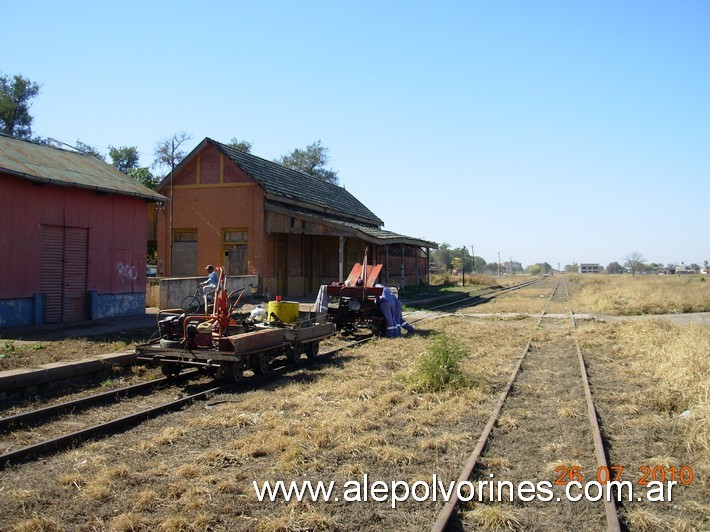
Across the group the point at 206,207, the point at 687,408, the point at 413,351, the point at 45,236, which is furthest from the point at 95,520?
the point at 206,207

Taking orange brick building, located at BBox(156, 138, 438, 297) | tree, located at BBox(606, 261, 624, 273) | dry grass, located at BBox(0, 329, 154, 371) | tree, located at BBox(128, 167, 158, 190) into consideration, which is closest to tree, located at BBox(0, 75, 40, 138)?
tree, located at BBox(128, 167, 158, 190)

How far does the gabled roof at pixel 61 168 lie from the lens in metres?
13.2

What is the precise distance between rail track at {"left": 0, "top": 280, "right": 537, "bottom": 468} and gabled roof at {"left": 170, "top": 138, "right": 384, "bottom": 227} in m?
16.1

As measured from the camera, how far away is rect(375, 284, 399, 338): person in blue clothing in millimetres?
15031

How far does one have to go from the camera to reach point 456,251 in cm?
14138

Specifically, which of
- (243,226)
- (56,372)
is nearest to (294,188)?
(243,226)

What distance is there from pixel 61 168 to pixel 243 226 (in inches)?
388

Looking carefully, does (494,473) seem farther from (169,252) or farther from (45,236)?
(169,252)

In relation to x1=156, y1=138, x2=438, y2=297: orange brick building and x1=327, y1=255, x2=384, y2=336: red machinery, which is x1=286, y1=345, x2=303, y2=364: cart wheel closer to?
x1=327, y1=255, x2=384, y2=336: red machinery

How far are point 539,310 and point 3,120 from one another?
128 ft

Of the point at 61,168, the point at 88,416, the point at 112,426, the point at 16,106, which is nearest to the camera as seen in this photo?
the point at 112,426

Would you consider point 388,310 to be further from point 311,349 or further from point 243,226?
point 243,226

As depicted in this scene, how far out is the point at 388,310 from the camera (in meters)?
15.1

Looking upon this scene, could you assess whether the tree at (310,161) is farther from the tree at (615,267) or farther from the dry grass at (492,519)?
the tree at (615,267)
